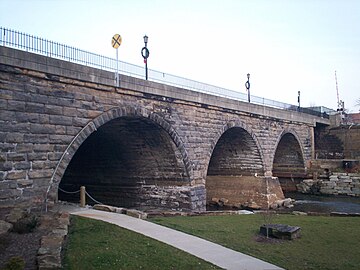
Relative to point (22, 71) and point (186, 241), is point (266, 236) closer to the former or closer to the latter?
point (186, 241)

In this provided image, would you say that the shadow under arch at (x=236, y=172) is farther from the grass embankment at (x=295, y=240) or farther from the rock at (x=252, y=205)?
the grass embankment at (x=295, y=240)

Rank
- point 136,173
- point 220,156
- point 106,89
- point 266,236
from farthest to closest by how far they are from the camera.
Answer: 1. point 220,156
2. point 136,173
3. point 106,89
4. point 266,236

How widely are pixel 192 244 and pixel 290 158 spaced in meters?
27.7

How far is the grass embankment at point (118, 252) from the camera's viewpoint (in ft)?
Result: 21.7

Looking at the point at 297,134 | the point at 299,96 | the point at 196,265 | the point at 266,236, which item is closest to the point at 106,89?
the point at 266,236

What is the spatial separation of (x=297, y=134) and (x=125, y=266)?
28009 mm

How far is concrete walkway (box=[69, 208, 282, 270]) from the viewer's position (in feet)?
24.0

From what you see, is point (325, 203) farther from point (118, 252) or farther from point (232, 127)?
point (118, 252)

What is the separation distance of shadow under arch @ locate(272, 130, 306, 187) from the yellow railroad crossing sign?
2137 centimetres

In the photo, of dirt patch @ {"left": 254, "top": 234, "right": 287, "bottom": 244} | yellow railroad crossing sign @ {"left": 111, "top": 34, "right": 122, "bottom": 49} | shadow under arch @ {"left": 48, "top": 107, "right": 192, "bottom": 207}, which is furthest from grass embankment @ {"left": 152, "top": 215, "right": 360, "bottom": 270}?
yellow railroad crossing sign @ {"left": 111, "top": 34, "right": 122, "bottom": 49}

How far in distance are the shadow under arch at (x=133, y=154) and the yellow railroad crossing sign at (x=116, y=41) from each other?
8.28 ft

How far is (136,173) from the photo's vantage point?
65.6 feet

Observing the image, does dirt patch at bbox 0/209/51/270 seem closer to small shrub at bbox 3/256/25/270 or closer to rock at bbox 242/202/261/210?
small shrub at bbox 3/256/25/270

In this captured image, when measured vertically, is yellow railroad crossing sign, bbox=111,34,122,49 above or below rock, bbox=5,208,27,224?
above
